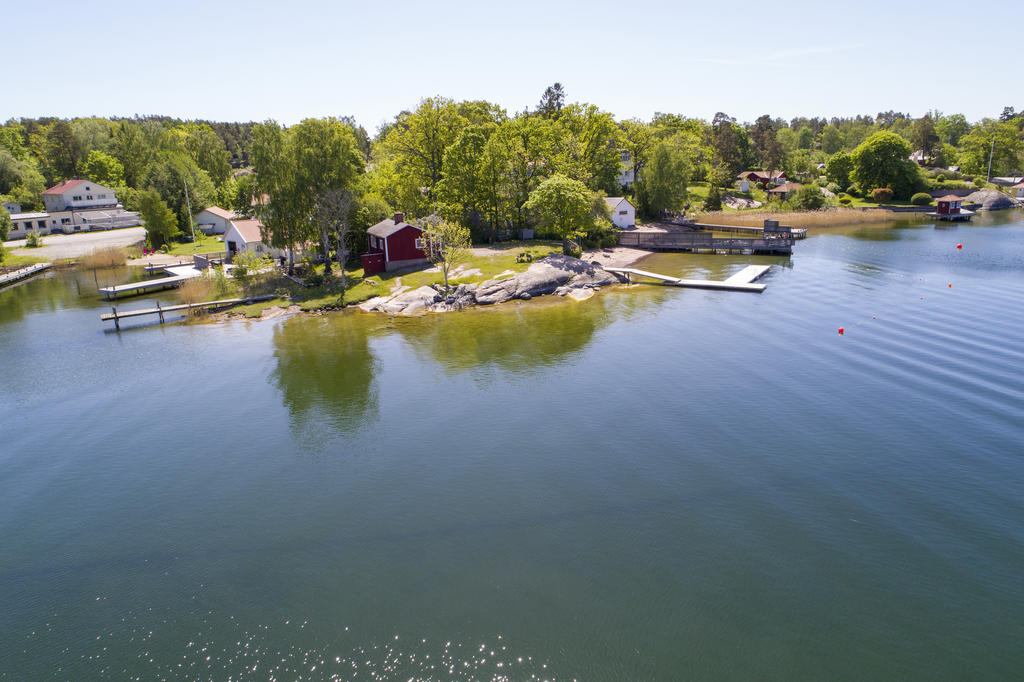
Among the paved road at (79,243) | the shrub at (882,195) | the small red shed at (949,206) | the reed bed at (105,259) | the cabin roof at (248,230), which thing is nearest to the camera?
the cabin roof at (248,230)

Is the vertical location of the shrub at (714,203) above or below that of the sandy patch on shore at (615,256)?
above

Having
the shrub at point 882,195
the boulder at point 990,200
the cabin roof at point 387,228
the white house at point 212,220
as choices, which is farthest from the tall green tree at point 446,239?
the boulder at point 990,200

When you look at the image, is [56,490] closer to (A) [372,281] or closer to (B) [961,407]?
(A) [372,281]

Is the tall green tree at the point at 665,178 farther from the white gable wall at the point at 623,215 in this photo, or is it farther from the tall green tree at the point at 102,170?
the tall green tree at the point at 102,170

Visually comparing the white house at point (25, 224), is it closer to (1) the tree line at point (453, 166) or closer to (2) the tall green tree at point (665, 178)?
(1) the tree line at point (453, 166)

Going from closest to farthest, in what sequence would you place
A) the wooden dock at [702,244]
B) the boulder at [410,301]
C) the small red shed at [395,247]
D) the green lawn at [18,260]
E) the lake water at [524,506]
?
1. the lake water at [524,506]
2. the boulder at [410,301]
3. the small red shed at [395,247]
4. the green lawn at [18,260]
5. the wooden dock at [702,244]

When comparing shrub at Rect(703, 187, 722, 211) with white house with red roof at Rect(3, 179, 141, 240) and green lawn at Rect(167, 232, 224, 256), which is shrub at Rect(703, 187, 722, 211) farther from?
white house with red roof at Rect(3, 179, 141, 240)

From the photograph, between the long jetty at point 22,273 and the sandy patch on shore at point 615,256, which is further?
the sandy patch on shore at point 615,256

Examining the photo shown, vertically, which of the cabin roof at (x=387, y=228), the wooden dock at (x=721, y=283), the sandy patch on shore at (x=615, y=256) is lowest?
the wooden dock at (x=721, y=283)
